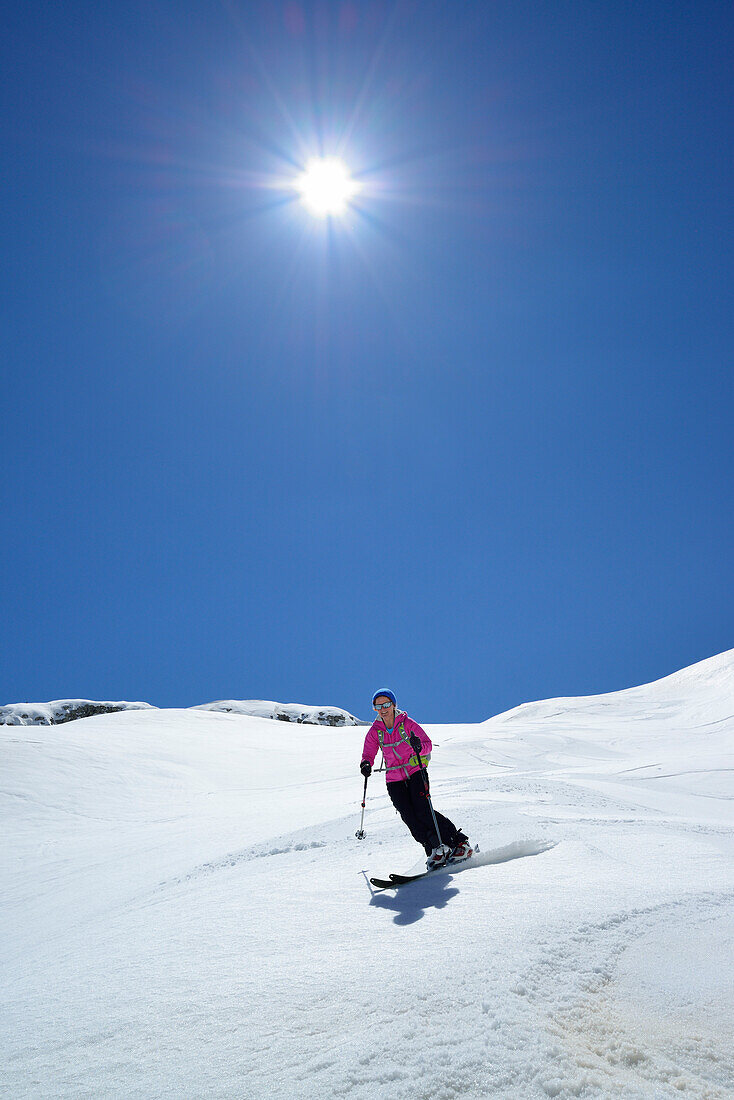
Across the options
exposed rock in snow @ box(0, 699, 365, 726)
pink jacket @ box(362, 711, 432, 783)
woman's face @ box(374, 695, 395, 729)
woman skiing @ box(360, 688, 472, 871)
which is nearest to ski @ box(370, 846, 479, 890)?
woman skiing @ box(360, 688, 472, 871)

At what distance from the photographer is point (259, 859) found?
802 cm

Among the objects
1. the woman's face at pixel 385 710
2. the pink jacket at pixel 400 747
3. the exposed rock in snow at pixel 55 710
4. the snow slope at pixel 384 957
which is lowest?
the snow slope at pixel 384 957

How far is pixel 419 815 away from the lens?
656cm

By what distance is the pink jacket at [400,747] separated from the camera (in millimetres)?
6691

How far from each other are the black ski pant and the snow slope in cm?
37

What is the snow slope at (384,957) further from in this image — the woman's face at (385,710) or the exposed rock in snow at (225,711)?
the exposed rock in snow at (225,711)

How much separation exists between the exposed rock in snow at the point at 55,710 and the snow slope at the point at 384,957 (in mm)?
105471

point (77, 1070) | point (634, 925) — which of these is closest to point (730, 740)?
point (634, 925)

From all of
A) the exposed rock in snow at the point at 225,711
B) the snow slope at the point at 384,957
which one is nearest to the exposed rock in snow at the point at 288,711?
the exposed rock in snow at the point at 225,711

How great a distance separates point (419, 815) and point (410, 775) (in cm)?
42

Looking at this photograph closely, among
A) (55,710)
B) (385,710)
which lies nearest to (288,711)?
(55,710)

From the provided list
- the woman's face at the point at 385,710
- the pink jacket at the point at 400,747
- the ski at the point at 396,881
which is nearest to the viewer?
the ski at the point at 396,881

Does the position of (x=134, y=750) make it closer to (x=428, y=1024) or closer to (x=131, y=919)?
(x=131, y=919)

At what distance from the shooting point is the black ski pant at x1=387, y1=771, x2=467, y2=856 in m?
6.36
